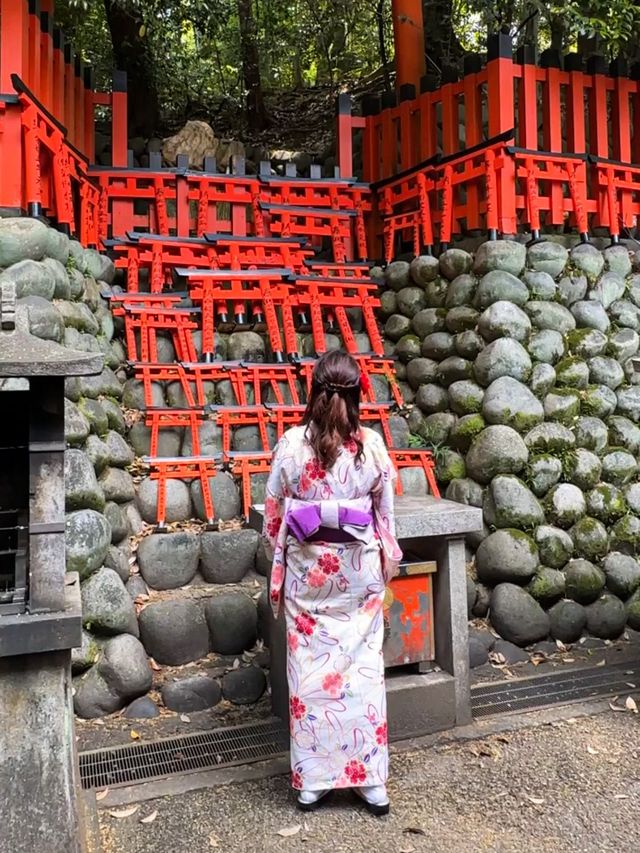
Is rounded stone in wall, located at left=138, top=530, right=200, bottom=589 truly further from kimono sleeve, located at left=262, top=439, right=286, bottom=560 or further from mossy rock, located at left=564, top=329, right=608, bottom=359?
mossy rock, located at left=564, top=329, right=608, bottom=359

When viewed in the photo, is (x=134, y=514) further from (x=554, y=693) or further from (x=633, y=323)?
(x=633, y=323)

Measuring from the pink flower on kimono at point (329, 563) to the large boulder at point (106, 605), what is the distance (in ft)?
5.83

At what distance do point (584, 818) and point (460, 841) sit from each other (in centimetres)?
59

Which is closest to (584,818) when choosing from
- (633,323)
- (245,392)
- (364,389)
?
(364,389)

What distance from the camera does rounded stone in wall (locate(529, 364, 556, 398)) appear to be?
18.3 ft

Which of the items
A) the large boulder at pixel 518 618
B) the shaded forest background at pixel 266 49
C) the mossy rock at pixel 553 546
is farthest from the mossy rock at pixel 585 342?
the shaded forest background at pixel 266 49

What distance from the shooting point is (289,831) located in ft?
9.11

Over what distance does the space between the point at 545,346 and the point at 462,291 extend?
92 centimetres

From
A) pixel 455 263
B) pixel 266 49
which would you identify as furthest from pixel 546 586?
pixel 266 49

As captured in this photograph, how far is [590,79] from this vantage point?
6.47 metres

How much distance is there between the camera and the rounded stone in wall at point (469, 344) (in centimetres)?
575

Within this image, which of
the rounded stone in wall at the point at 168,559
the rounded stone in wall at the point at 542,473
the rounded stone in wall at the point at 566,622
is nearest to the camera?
the rounded stone in wall at the point at 168,559

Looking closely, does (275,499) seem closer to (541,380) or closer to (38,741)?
(38,741)

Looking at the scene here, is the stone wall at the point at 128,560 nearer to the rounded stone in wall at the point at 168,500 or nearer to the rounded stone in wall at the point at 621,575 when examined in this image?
the rounded stone in wall at the point at 168,500
